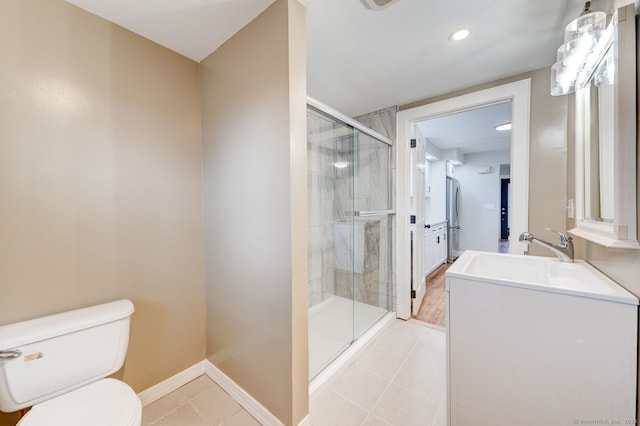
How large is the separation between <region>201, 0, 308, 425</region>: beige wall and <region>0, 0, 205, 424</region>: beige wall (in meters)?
0.21

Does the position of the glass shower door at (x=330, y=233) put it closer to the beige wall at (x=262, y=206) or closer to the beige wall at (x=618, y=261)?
the beige wall at (x=262, y=206)

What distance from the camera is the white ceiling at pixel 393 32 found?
4.04 ft

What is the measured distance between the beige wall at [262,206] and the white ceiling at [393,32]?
17 cm

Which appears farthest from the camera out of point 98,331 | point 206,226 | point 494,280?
point 206,226

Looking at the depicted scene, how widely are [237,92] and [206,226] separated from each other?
98 centimetres

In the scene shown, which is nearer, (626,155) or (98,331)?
(626,155)

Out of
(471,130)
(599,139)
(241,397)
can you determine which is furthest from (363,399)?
(471,130)

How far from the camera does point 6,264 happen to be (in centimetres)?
107

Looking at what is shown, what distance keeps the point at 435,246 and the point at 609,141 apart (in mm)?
3341

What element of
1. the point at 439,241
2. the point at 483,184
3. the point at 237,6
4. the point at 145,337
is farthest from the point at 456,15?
the point at 483,184

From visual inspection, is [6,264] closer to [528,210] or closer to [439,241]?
[528,210]

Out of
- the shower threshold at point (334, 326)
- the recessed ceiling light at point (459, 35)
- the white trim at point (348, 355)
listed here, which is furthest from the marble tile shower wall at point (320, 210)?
the recessed ceiling light at point (459, 35)

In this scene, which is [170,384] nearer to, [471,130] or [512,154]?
[512,154]

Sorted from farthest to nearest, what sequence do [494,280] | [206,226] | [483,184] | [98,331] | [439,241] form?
[483,184] → [439,241] → [206,226] → [98,331] → [494,280]
